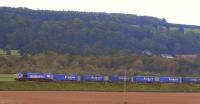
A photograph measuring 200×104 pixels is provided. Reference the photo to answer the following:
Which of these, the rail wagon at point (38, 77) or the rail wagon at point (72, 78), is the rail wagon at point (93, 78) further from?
the rail wagon at point (38, 77)

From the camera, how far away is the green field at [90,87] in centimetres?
8044

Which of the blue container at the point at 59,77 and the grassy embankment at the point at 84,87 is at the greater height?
the blue container at the point at 59,77

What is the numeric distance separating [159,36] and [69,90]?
100593mm

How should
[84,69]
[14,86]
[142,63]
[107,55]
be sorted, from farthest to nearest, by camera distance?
[107,55]
[142,63]
[84,69]
[14,86]

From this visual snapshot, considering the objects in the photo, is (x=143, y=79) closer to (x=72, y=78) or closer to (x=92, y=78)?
(x=92, y=78)

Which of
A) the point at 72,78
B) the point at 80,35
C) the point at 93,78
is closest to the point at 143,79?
the point at 93,78

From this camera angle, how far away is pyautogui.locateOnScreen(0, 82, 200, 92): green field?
8044 centimetres

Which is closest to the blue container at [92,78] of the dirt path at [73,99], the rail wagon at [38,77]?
the rail wagon at [38,77]

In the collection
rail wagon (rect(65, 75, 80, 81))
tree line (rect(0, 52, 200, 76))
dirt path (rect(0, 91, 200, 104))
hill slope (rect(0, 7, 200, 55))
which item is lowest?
dirt path (rect(0, 91, 200, 104))

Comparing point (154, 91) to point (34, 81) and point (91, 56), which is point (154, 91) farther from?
point (91, 56)

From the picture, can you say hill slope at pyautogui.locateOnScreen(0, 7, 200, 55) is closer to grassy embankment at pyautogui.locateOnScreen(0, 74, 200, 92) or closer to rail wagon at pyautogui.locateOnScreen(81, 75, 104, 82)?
rail wagon at pyautogui.locateOnScreen(81, 75, 104, 82)

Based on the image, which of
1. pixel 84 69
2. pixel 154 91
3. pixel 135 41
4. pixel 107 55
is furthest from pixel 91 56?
pixel 154 91

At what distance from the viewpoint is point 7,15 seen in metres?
170

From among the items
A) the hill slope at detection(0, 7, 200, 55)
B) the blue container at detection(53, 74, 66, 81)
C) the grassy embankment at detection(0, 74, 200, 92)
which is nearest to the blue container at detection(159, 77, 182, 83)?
the grassy embankment at detection(0, 74, 200, 92)
